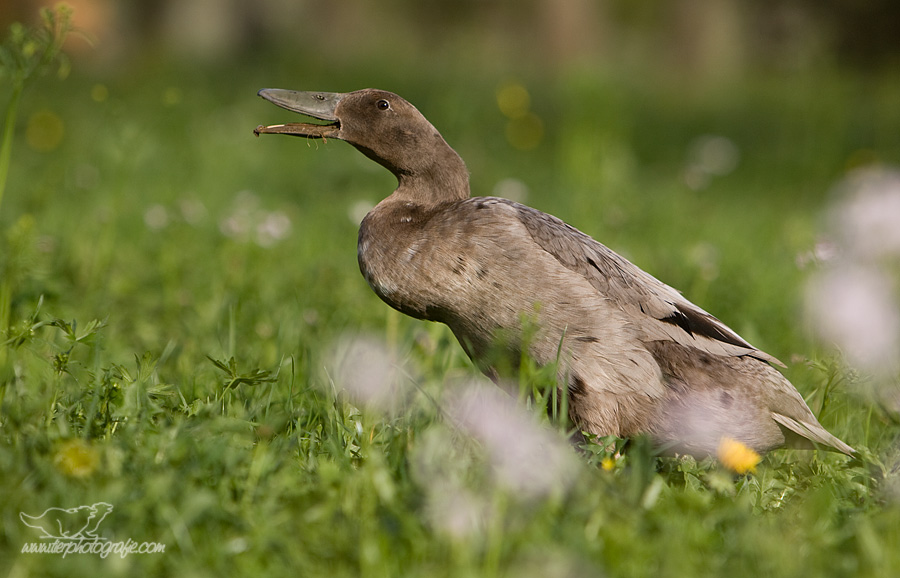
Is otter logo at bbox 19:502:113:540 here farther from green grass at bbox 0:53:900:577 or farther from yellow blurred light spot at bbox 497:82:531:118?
yellow blurred light spot at bbox 497:82:531:118

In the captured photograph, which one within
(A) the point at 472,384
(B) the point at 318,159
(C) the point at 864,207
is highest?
(C) the point at 864,207

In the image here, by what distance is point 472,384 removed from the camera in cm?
327

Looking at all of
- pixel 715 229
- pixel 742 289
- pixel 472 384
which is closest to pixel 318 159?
pixel 715 229

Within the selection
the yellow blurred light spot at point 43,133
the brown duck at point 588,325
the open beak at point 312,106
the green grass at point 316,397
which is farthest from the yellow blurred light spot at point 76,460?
the yellow blurred light spot at point 43,133

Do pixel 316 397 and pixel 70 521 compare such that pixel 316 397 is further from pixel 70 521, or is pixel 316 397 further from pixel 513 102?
→ pixel 513 102

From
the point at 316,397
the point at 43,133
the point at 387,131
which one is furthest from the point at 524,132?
the point at 316,397

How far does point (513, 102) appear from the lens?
10.4 m

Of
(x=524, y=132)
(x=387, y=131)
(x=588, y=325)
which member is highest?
(x=387, y=131)

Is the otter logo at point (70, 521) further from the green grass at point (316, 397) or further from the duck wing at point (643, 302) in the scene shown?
the duck wing at point (643, 302)

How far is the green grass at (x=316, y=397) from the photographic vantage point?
81.0 inches

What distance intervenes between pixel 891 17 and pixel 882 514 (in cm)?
1109

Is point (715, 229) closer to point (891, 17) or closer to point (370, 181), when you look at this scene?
point (370, 181)

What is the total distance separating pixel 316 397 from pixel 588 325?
88 centimetres

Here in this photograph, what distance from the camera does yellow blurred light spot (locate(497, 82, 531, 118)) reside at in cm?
1023
